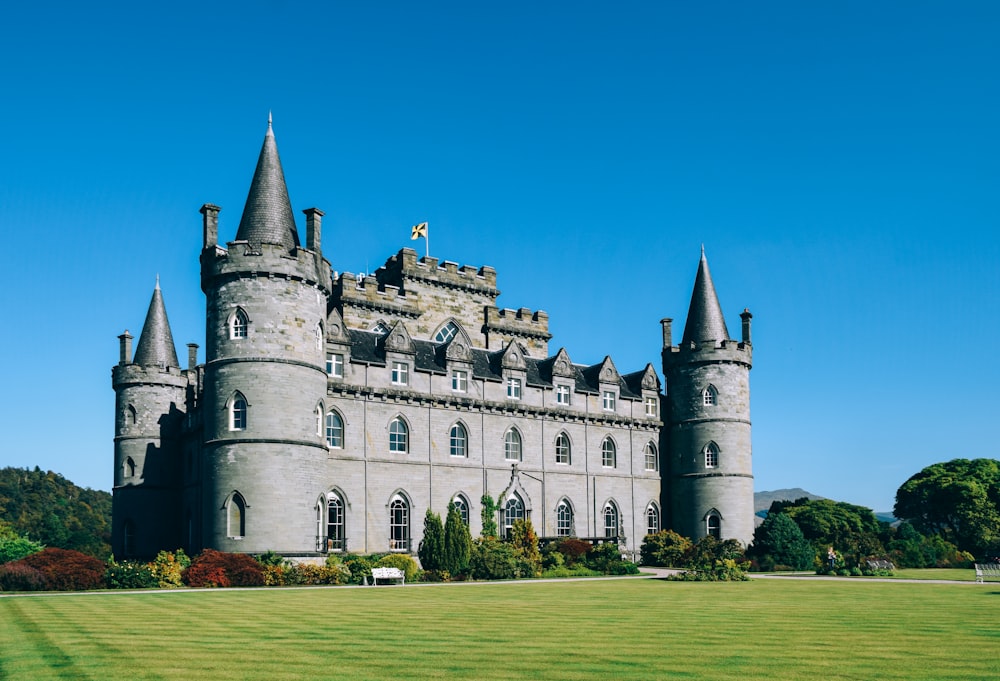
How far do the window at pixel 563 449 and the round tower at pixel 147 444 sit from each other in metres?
19.5

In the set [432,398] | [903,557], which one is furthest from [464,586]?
[903,557]

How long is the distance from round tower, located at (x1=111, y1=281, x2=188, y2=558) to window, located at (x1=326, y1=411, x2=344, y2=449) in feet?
35.6

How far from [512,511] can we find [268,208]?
19.1 metres

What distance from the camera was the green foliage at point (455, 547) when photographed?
133 ft

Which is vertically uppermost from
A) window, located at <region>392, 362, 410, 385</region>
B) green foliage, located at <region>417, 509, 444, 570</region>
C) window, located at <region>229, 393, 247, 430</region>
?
window, located at <region>392, 362, 410, 385</region>

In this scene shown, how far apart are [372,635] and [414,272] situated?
38.8 m

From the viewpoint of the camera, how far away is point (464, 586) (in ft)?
110

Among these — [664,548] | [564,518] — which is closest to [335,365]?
[564,518]

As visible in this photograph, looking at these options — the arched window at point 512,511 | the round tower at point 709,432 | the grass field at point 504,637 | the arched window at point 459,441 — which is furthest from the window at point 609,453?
the grass field at point 504,637

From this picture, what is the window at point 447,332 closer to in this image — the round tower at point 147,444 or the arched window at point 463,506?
the arched window at point 463,506

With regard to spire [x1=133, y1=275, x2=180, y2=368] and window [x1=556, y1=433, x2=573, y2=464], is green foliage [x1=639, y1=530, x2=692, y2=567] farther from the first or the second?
spire [x1=133, y1=275, x2=180, y2=368]

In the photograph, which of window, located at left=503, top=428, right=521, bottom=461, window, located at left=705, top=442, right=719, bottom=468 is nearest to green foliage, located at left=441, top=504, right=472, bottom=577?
window, located at left=503, top=428, right=521, bottom=461

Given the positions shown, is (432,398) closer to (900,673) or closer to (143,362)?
(143,362)

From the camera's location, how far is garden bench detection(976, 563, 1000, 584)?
119 feet
